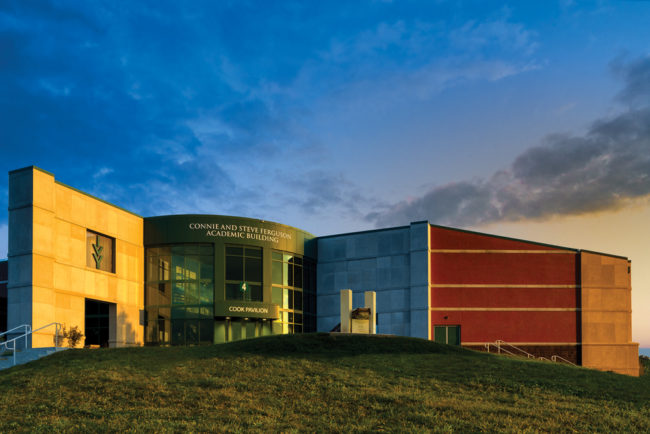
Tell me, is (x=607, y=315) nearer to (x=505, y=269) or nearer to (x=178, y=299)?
(x=505, y=269)

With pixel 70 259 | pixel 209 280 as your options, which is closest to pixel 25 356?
pixel 70 259

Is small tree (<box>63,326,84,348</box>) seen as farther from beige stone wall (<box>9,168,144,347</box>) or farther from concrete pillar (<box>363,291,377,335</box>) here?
concrete pillar (<box>363,291,377,335</box>)

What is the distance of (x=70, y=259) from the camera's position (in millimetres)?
33750

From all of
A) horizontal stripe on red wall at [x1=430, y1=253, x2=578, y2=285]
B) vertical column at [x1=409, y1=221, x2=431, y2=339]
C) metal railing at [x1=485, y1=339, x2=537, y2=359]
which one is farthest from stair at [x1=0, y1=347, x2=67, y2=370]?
metal railing at [x1=485, y1=339, x2=537, y2=359]

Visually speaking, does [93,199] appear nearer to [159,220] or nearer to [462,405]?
[159,220]

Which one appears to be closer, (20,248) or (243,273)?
(20,248)

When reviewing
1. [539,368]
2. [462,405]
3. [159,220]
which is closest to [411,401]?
[462,405]

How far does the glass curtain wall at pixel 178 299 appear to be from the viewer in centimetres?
4044

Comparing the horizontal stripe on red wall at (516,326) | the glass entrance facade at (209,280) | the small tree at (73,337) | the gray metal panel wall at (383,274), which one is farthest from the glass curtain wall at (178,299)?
the horizontal stripe on red wall at (516,326)

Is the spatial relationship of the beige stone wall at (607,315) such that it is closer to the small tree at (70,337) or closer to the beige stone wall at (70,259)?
the beige stone wall at (70,259)

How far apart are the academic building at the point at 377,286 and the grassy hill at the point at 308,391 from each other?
13774 millimetres

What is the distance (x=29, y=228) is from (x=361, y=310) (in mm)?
17146

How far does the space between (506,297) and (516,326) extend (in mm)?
2075

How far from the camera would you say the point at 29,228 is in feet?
102
